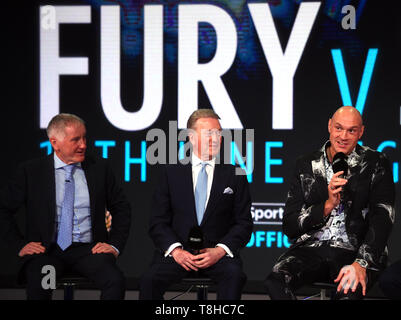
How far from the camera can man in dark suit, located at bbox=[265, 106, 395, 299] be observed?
3664 mm

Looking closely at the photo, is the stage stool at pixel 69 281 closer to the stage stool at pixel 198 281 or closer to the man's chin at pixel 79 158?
the stage stool at pixel 198 281

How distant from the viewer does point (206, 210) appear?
4.04 meters

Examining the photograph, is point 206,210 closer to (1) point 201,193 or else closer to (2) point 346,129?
(1) point 201,193

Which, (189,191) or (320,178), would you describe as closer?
(320,178)

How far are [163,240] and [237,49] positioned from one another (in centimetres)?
240

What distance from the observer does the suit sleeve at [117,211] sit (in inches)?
163

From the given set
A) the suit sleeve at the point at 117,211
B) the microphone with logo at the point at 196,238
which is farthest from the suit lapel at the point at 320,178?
the suit sleeve at the point at 117,211

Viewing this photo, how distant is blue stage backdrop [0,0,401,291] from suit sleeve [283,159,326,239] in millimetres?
1697

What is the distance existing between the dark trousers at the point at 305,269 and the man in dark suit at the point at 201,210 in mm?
287

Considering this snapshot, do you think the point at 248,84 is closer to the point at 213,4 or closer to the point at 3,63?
the point at 213,4

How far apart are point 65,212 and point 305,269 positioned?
5.18 ft

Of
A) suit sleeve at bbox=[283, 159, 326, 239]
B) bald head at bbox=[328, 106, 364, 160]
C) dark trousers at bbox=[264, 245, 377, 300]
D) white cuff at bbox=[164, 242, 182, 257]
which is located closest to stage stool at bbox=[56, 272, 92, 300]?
white cuff at bbox=[164, 242, 182, 257]

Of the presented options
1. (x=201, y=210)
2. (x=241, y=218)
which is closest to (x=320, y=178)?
(x=241, y=218)

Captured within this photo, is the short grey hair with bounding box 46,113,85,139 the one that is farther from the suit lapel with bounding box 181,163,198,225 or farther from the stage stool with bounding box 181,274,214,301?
the stage stool with bounding box 181,274,214,301
